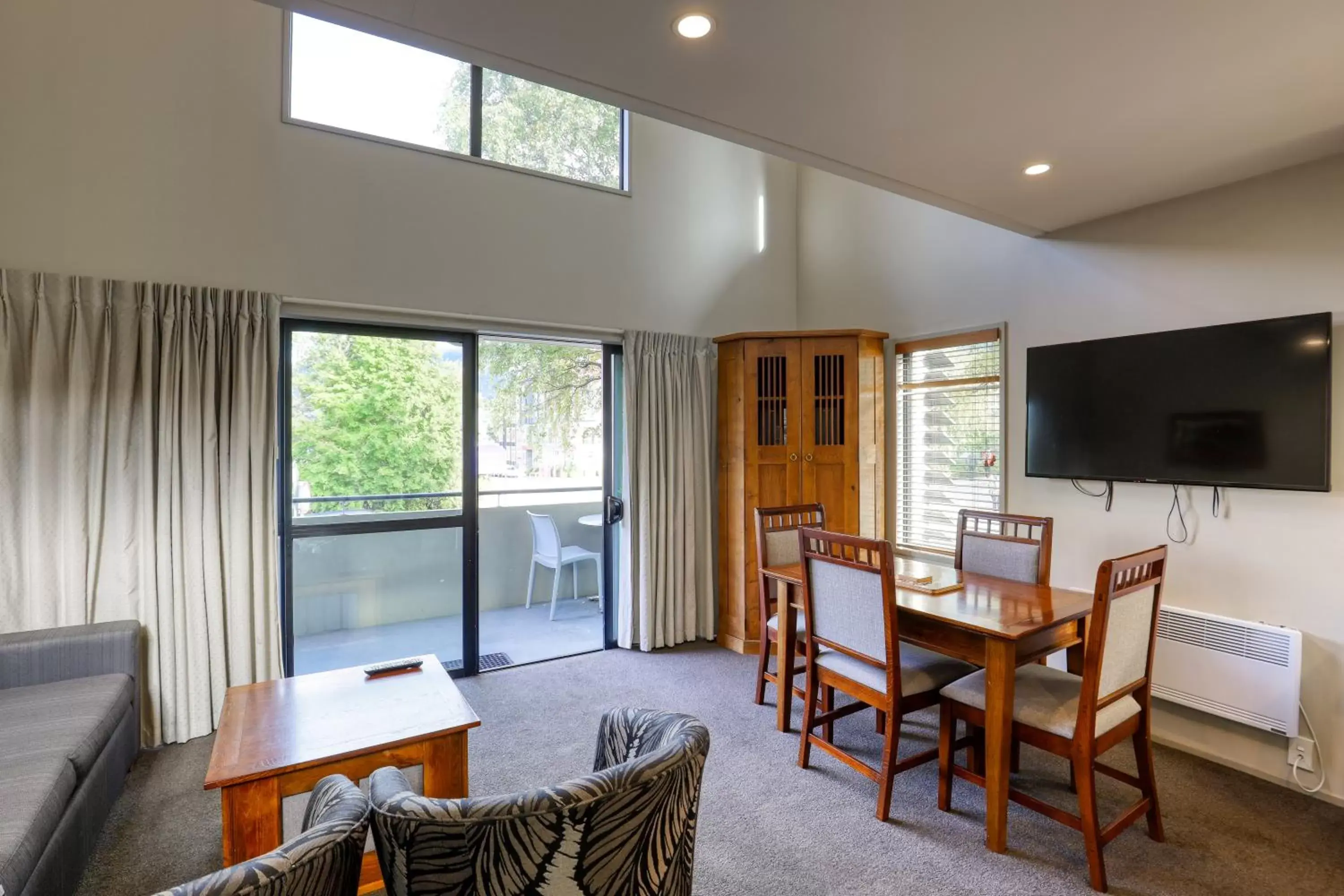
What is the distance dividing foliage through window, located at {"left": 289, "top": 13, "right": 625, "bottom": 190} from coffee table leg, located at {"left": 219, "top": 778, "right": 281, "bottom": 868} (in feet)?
10.5

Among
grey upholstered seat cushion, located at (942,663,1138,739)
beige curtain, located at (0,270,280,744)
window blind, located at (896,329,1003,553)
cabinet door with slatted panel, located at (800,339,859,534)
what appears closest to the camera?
grey upholstered seat cushion, located at (942,663,1138,739)

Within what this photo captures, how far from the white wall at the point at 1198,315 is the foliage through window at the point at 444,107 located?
7.41ft

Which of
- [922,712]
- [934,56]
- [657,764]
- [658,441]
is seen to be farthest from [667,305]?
[657,764]

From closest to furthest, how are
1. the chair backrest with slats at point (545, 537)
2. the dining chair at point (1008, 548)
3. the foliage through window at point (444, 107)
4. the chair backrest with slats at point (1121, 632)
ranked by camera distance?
the chair backrest with slats at point (1121, 632) → the dining chair at point (1008, 548) → the foliage through window at point (444, 107) → the chair backrest with slats at point (545, 537)

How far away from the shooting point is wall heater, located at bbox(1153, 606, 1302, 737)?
246cm

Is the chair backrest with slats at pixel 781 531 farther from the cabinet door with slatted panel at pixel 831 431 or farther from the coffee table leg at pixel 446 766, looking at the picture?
the coffee table leg at pixel 446 766

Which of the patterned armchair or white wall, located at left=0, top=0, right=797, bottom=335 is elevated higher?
white wall, located at left=0, top=0, right=797, bottom=335

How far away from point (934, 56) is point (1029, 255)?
2.01m

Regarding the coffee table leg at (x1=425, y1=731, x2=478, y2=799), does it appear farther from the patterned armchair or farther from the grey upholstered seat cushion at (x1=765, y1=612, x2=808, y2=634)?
the grey upholstered seat cushion at (x1=765, y1=612, x2=808, y2=634)

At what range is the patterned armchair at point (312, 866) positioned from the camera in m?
0.86

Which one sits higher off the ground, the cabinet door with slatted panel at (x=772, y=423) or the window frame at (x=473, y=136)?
the window frame at (x=473, y=136)

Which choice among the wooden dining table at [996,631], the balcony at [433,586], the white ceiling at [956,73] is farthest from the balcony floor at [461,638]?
the white ceiling at [956,73]

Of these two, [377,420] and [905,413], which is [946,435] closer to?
[905,413]

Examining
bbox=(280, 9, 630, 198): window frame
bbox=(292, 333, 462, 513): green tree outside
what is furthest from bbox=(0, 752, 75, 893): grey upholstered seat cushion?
bbox=(280, 9, 630, 198): window frame
